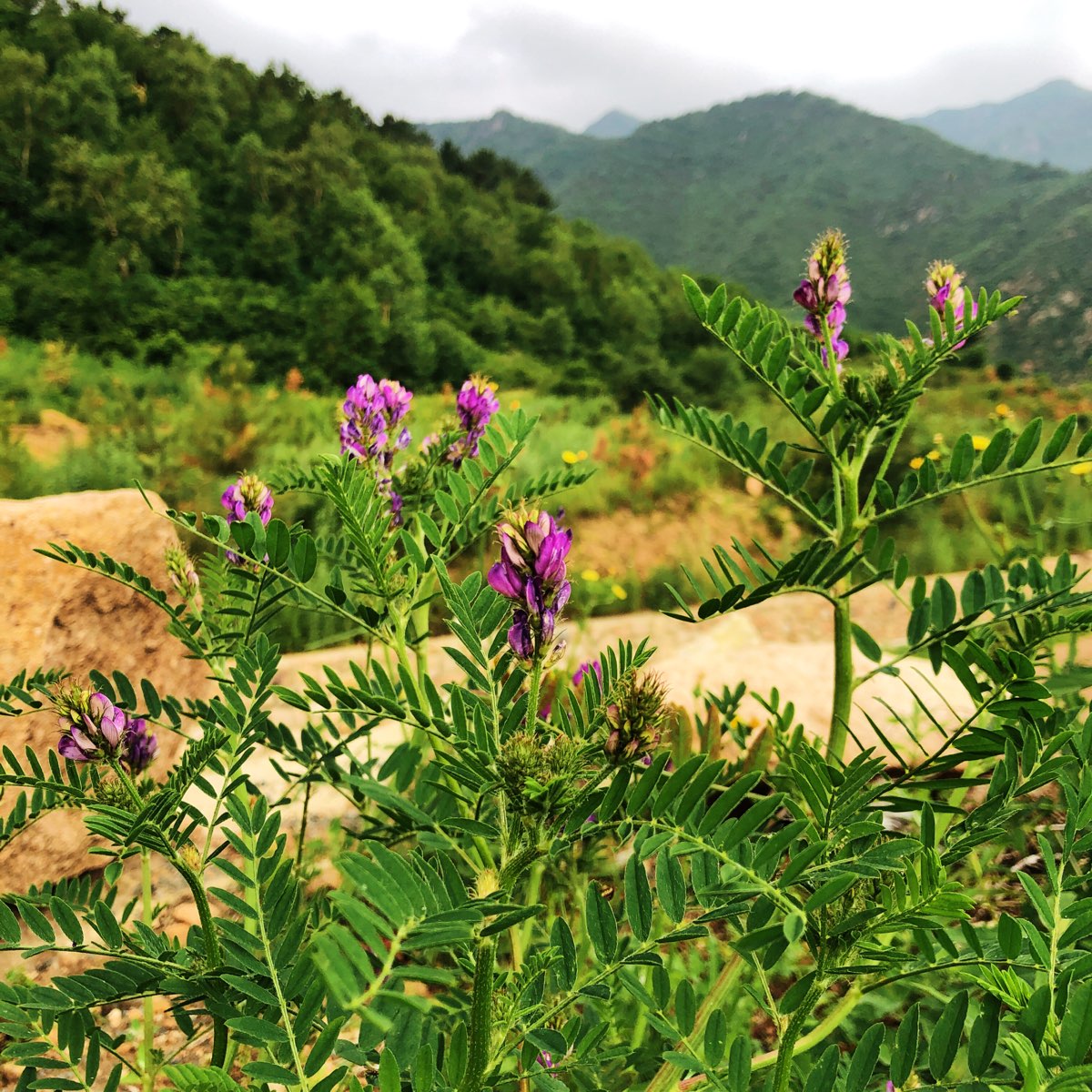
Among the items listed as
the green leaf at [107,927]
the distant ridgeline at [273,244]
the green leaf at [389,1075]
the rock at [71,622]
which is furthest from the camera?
the distant ridgeline at [273,244]

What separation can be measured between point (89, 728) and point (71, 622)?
1245 millimetres

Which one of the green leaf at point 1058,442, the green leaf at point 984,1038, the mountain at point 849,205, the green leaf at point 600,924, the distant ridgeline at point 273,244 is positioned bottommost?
the green leaf at point 984,1038

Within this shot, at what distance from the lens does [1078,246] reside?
31.6m

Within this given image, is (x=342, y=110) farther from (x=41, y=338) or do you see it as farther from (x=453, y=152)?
(x=41, y=338)

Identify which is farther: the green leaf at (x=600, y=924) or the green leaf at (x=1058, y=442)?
the green leaf at (x=1058, y=442)

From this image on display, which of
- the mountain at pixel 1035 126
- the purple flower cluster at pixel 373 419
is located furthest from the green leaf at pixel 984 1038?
the mountain at pixel 1035 126

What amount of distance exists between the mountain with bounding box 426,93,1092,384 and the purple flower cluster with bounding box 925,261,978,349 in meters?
31.3

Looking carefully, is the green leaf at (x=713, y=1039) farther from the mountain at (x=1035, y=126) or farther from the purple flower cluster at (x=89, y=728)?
the mountain at (x=1035, y=126)

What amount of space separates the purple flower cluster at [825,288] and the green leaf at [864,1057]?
812mm

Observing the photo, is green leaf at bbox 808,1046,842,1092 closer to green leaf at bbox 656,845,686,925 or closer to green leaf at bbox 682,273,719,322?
green leaf at bbox 656,845,686,925

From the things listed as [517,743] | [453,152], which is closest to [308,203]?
[453,152]

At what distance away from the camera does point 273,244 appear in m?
20.2

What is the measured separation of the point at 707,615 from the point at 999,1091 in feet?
1.36

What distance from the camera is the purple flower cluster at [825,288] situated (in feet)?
3.28
